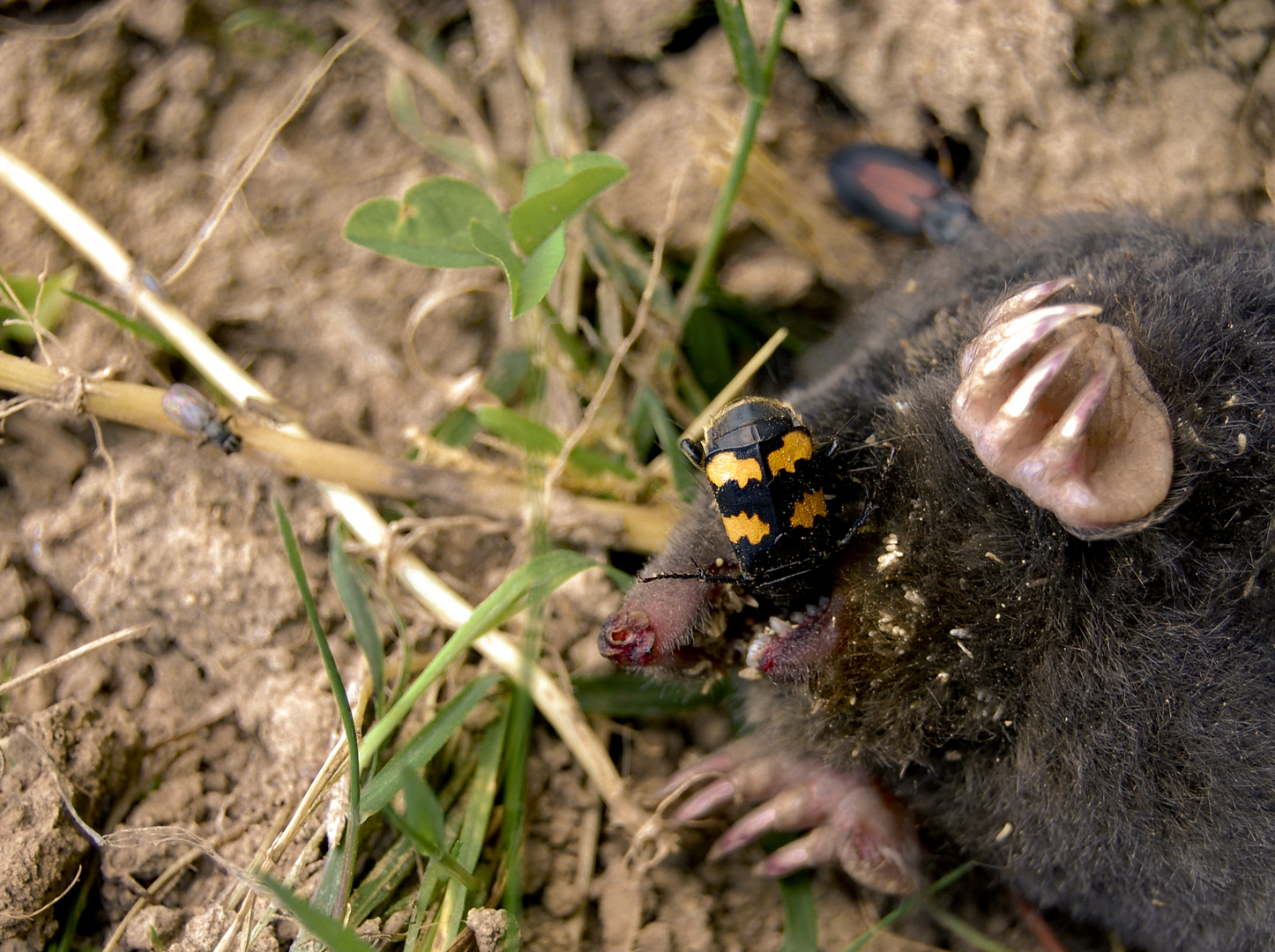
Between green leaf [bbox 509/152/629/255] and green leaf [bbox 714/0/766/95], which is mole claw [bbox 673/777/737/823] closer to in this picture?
green leaf [bbox 509/152/629/255]

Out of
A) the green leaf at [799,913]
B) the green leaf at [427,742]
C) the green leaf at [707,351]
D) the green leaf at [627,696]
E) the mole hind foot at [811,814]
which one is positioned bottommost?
the green leaf at [799,913]

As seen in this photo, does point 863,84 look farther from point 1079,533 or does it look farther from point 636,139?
point 1079,533

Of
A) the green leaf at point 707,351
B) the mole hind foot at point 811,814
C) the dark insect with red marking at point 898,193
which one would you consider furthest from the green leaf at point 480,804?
the dark insect with red marking at point 898,193

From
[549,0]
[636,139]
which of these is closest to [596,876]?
[636,139]

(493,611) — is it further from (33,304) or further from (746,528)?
(33,304)

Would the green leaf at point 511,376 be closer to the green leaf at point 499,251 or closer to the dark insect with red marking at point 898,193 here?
the green leaf at point 499,251

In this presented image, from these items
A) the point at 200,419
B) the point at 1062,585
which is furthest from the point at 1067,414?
the point at 200,419

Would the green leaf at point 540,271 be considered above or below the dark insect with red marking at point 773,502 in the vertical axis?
above
